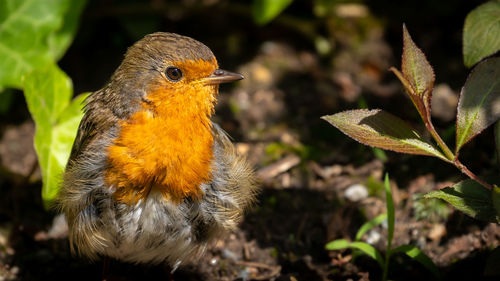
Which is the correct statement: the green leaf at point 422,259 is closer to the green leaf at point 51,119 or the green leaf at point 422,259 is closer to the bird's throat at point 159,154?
the bird's throat at point 159,154

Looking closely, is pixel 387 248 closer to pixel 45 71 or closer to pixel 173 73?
pixel 173 73

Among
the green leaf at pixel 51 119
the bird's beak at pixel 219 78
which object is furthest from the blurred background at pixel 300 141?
the bird's beak at pixel 219 78

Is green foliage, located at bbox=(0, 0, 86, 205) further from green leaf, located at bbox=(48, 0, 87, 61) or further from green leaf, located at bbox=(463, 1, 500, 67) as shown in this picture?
green leaf, located at bbox=(463, 1, 500, 67)

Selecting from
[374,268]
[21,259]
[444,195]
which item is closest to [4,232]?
[21,259]

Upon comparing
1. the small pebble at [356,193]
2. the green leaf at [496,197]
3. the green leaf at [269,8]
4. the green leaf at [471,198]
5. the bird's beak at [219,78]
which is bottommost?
the small pebble at [356,193]

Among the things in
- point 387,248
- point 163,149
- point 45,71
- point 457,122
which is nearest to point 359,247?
point 387,248

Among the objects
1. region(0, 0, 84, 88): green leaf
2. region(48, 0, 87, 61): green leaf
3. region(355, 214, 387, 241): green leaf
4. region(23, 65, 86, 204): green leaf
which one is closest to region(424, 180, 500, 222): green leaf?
region(355, 214, 387, 241): green leaf

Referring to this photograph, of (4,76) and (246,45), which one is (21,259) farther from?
(246,45)
